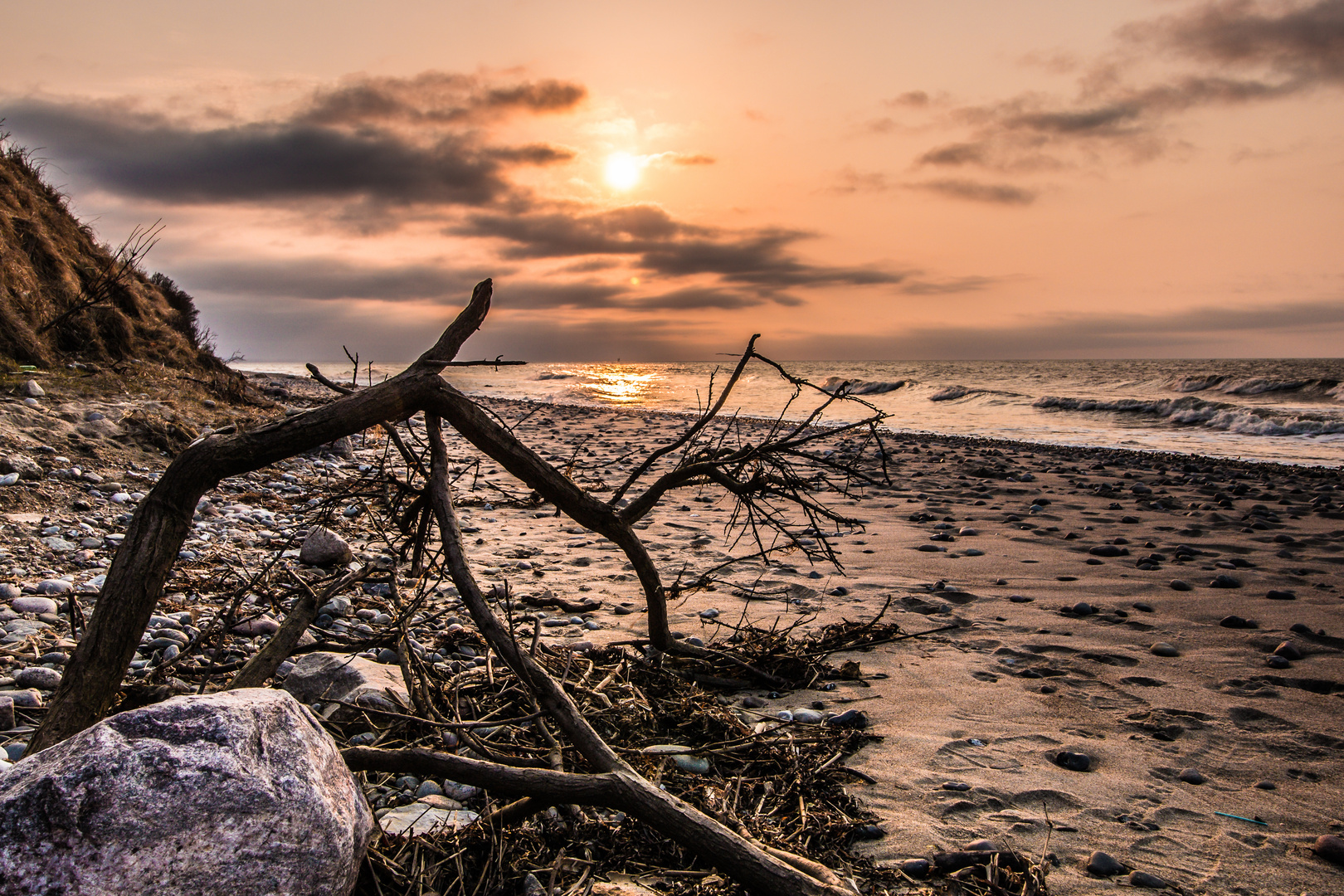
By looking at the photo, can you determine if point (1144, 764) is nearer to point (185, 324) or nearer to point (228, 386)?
point (228, 386)

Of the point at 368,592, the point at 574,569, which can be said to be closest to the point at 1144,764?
the point at 574,569

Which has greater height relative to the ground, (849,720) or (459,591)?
(459,591)

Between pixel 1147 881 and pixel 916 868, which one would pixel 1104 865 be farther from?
pixel 916 868

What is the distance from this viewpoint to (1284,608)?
504cm

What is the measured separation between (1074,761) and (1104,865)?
2.40 feet

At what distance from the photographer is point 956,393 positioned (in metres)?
33.5

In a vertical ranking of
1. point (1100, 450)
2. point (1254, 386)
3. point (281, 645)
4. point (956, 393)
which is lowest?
point (1100, 450)

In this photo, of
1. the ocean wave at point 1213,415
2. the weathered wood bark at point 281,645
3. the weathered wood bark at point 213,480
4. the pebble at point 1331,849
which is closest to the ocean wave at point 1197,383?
the ocean wave at point 1213,415

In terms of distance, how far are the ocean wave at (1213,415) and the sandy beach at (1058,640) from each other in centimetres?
1144

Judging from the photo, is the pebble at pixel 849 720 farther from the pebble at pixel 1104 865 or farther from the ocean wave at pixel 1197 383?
the ocean wave at pixel 1197 383

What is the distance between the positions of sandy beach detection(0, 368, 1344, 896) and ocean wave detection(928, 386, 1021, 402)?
2284 centimetres

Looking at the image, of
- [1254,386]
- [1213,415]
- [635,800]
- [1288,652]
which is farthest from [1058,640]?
[1254,386]

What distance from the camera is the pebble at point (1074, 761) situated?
3016 mm

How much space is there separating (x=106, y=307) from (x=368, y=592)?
28.7ft
